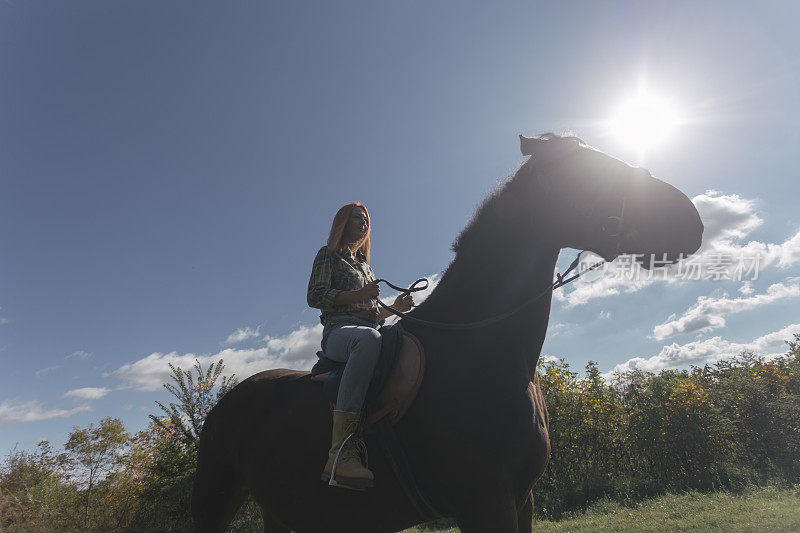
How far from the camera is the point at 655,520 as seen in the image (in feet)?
31.4

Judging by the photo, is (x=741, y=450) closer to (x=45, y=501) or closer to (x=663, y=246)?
(x=663, y=246)


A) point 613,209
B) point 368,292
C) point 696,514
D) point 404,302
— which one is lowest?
point 696,514

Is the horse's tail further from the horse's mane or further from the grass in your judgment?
the grass

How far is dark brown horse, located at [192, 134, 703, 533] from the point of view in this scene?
2248 mm

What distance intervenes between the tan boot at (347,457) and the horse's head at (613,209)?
1784 mm

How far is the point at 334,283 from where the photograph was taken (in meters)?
2.90

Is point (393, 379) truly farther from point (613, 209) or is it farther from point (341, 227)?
point (613, 209)

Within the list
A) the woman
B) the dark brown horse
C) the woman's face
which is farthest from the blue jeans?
the woman's face

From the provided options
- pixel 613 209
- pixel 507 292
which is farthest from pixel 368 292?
pixel 613 209

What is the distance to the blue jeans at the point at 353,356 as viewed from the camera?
7.86 ft

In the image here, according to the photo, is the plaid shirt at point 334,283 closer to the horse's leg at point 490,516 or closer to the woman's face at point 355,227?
the woman's face at point 355,227

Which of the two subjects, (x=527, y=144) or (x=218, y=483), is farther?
(x=218, y=483)

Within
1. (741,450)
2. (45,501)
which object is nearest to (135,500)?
(45,501)

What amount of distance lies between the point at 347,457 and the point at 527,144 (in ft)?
7.84
